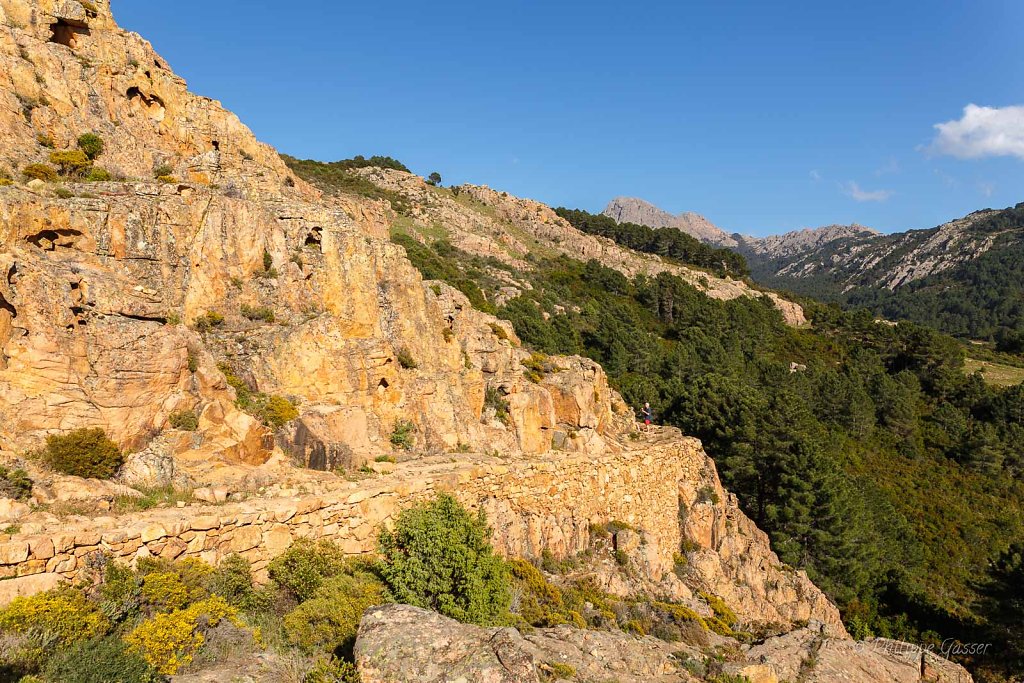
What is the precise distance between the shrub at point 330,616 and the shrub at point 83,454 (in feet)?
17.1

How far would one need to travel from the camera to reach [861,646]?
1703 cm

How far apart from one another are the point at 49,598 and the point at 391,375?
410 inches

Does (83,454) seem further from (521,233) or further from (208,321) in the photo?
(521,233)

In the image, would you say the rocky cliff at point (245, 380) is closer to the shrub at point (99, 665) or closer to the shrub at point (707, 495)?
the shrub at point (707, 495)

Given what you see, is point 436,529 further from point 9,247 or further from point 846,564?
point 846,564

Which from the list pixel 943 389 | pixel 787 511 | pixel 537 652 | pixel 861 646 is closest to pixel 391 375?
pixel 537 652

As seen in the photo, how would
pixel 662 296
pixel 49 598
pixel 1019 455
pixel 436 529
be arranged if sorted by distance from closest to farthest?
1. pixel 49 598
2. pixel 436 529
3. pixel 1019 455
4. pixel 662 296

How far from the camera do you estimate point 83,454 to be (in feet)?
37.8

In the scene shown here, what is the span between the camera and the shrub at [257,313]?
658 inches

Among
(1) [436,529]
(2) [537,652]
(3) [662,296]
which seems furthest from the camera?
(3) [662,296]

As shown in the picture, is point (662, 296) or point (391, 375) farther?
point (662, 296)

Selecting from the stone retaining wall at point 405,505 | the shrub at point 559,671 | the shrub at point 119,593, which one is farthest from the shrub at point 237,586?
the shrub at point 559,671

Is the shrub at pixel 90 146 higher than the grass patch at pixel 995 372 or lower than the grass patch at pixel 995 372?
higher

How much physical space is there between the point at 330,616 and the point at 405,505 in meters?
4.47
